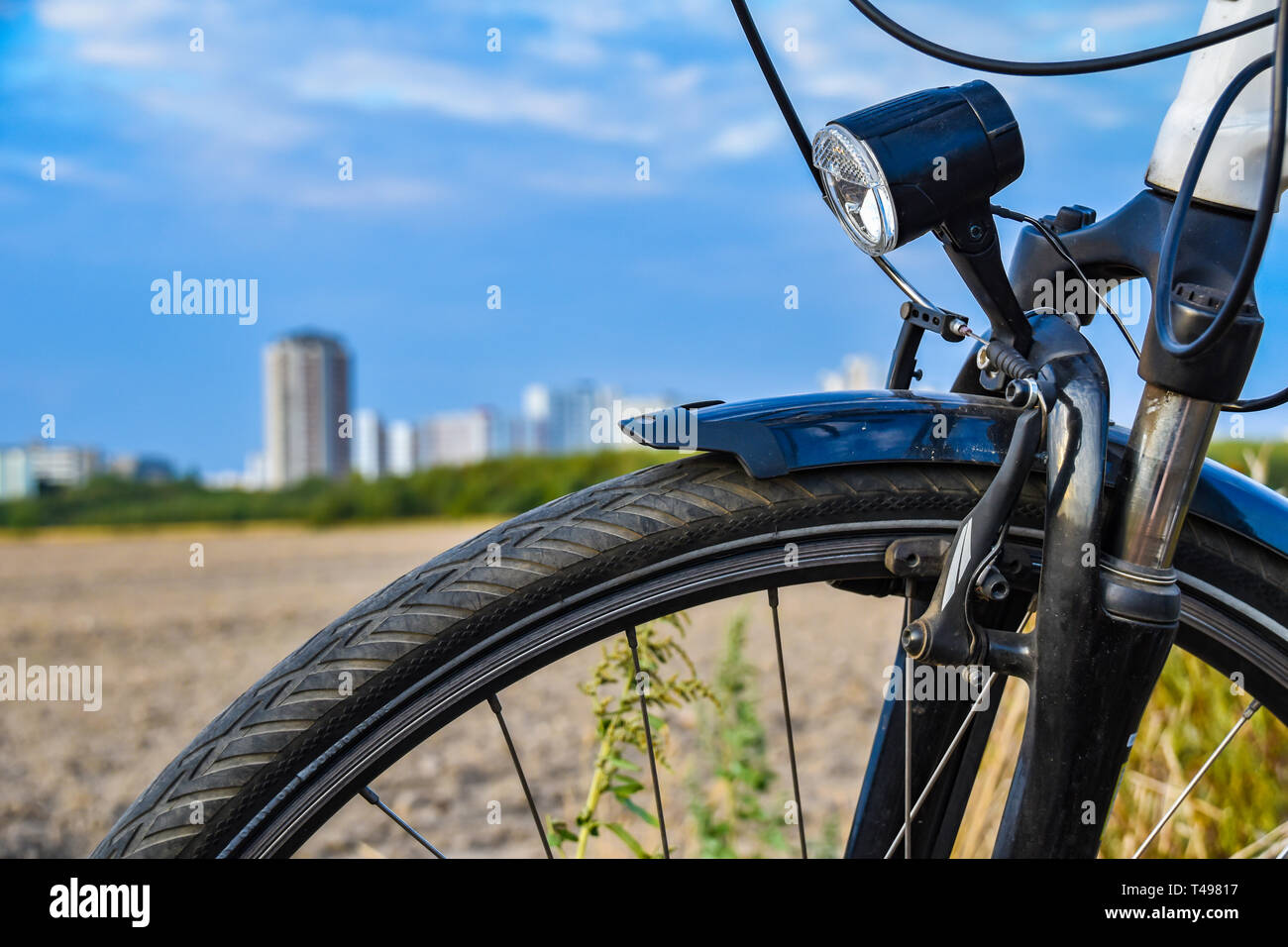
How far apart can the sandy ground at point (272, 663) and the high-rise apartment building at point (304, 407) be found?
466cm

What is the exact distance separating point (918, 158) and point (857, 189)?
72 millimetres

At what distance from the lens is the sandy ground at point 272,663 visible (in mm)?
3561

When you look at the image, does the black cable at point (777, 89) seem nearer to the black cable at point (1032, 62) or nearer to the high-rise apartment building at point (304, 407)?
the black cable at point (1032, 62)

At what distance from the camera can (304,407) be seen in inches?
604

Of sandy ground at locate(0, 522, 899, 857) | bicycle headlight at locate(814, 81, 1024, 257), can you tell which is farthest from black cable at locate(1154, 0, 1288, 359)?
sandy ground at locate(0, 522, 899, 857)

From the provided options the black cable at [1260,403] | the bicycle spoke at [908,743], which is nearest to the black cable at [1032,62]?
the black cable at [1260,403]

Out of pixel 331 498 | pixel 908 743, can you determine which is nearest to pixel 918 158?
pixel 908 743

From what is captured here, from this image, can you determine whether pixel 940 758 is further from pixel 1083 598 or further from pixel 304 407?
pixel 304 407

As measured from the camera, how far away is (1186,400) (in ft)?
3.66
